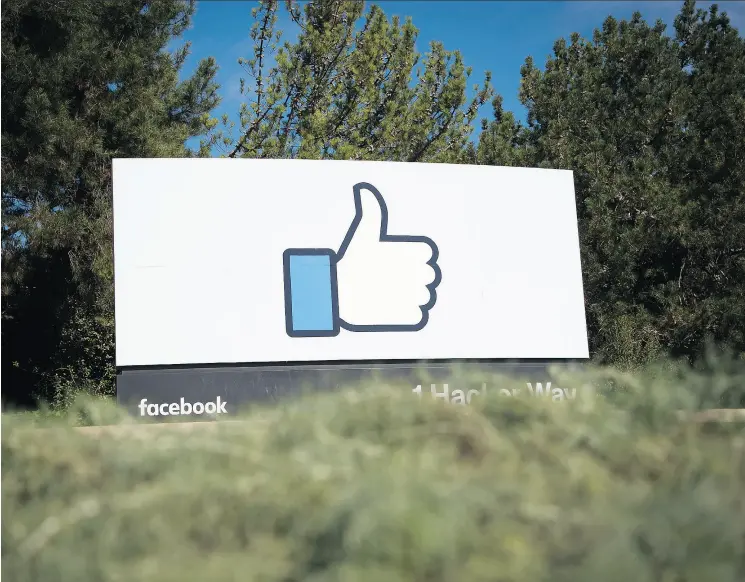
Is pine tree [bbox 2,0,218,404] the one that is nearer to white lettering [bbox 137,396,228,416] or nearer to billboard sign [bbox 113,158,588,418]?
billboard sign [bbox 113,158,588,418]

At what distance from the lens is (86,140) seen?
997cm

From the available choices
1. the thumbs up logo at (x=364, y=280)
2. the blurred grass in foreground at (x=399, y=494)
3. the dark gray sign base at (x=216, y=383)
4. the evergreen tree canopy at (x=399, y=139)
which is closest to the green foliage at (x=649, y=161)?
the evergreen tree canopy at (x=399, y=139)

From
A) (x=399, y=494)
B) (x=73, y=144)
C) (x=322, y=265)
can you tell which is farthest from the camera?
(x=73, y=144)

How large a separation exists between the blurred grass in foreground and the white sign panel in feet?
10.7

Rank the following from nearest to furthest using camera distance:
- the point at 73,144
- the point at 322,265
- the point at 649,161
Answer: the point at 322,265 → the point at 73,144 → the point at 649,161

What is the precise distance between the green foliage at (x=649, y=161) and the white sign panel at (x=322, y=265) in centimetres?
751

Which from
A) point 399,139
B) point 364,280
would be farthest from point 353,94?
point 364,280

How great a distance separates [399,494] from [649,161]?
13.1 m

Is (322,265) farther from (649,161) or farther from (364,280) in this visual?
→ (649,161)

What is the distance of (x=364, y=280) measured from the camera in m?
5.14

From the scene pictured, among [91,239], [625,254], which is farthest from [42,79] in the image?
[625,254]

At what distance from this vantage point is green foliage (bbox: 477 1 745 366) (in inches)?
509

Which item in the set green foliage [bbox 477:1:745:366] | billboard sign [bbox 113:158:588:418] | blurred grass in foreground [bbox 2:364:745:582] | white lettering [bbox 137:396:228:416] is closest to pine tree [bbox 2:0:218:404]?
billboard sign [bbox 113:158:588:418]

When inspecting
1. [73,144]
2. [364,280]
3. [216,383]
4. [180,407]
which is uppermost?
[73,144]
